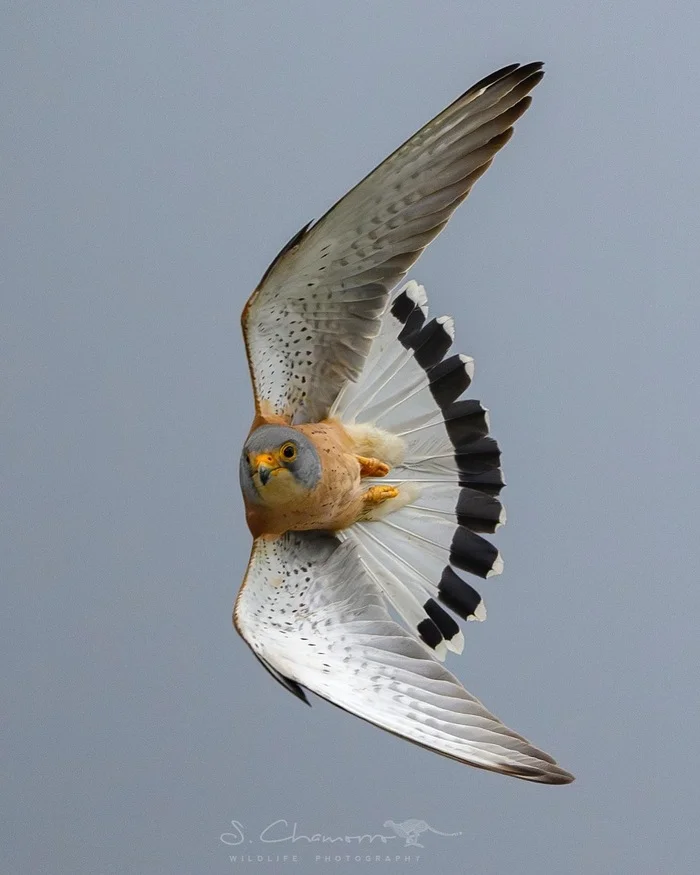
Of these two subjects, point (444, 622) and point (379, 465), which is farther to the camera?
point (444, 622)

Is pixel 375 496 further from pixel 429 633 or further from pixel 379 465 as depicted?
pixel 429 633

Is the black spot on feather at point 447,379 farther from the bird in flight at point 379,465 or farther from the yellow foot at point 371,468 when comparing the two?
the yellow foot at point 371,468

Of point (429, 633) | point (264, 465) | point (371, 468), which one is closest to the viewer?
point (264, 465)

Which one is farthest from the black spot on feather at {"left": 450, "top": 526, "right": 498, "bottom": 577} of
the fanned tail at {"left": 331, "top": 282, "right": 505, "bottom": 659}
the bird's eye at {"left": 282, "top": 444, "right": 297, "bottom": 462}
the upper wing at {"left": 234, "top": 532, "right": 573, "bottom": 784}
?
the bird's eye at {"left": 282, "top": 444, "right": 297, "bottom": 462}

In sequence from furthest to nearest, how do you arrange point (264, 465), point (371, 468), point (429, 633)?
point (429, 633)
point (371, 468)
point (264, 465)

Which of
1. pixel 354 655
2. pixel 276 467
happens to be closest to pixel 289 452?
pixel 276 467

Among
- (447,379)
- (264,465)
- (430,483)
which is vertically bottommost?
(264,465)

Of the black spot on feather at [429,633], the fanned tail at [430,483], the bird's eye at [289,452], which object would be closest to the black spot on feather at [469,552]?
the fanned tail at [430,483]

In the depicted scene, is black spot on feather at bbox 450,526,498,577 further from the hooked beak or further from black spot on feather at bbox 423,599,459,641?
the hooked beak
